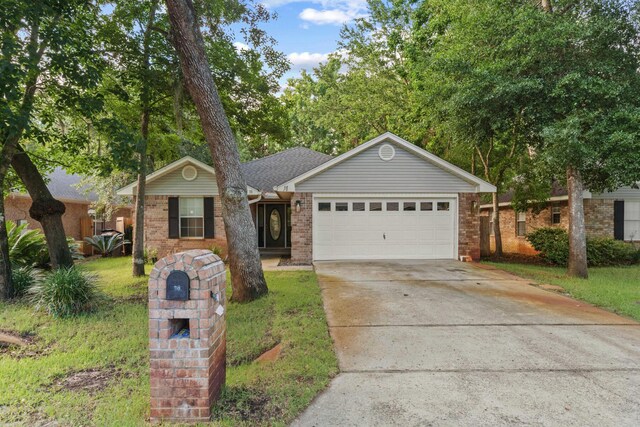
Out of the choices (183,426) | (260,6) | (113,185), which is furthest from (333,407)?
(113,185)

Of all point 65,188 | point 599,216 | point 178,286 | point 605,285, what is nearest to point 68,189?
point 65,188

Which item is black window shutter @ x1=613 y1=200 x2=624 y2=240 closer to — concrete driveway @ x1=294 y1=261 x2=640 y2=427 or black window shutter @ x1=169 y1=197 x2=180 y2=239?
concrete driveway @ x1=294 y1=261 x2=640 y2=427

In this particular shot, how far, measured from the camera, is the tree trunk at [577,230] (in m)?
9.10

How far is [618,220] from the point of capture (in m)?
13.5

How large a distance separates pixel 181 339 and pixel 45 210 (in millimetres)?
7100

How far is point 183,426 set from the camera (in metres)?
2.74

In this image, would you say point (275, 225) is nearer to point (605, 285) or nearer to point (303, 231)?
point (303, 231)

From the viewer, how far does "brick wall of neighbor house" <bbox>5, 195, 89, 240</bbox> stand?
14453 mm

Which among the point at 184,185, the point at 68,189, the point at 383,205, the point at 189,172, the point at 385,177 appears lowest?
the point at 383,205

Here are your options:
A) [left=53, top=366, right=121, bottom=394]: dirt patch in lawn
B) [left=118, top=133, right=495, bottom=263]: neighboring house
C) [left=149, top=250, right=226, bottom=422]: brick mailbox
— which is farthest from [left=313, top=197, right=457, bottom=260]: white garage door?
[left=149, top=250, right=226, bottom=422]: brick mailbox

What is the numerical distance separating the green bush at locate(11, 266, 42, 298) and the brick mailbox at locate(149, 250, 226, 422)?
6.12m

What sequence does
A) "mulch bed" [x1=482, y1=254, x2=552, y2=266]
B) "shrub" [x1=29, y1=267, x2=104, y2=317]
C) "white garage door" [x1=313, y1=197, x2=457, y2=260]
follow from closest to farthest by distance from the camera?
1. "shrub" [x1=29, y1=267, x2=104, y2=317]
2. "white garage door" [x1=313, y1=197, x2=457, y2=260]
3. "mulch bed" [x1=482, y1=254, x2=552, y2=266]

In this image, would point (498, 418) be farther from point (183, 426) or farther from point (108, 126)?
point (108, 126)

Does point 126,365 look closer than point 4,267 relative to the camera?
Yes
